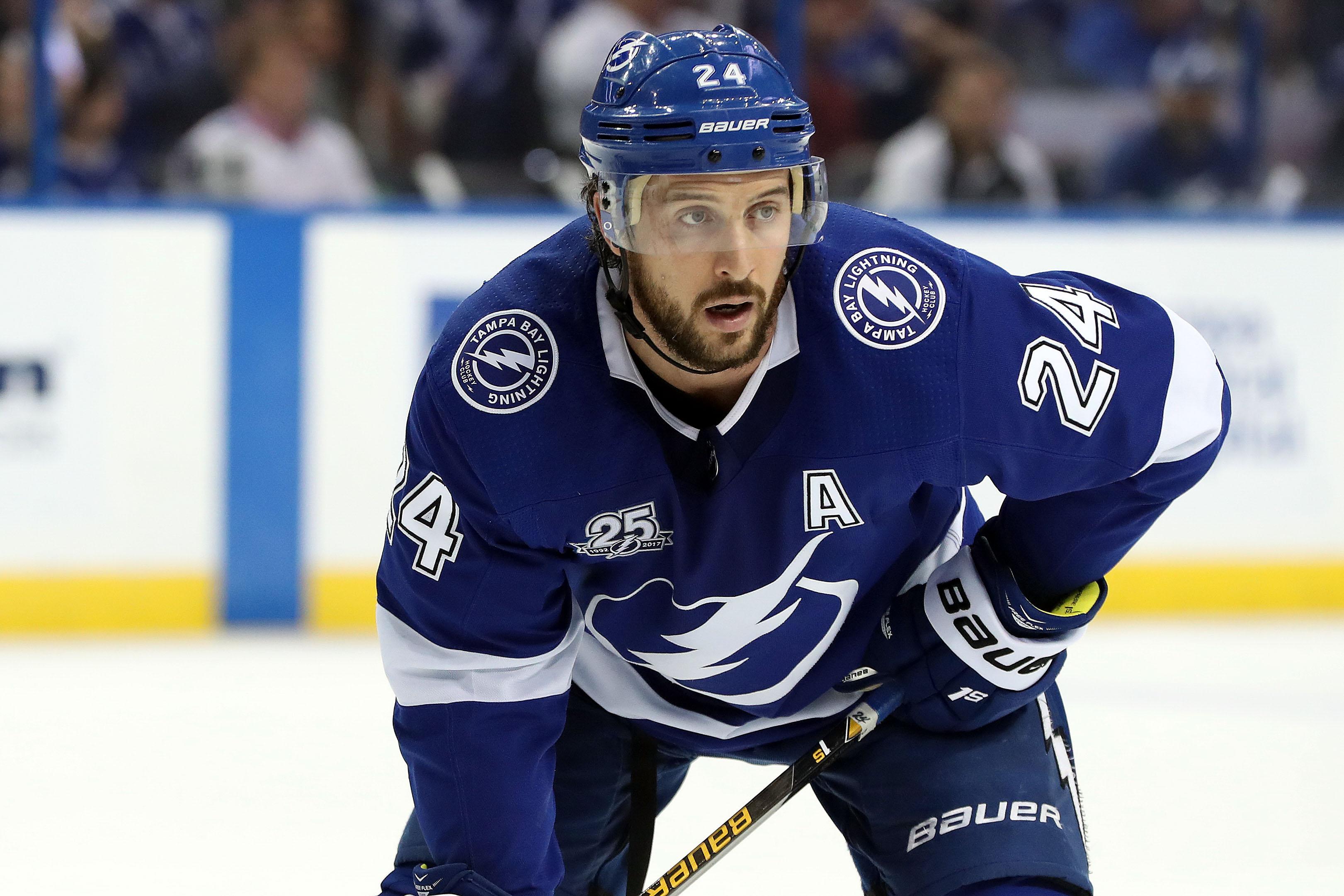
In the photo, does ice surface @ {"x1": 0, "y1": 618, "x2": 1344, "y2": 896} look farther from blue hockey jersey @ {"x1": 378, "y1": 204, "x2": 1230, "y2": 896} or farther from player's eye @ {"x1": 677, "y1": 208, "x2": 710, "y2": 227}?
player's eye @ {"x1": 677, "y1": 208, "x2": 710, "y2": 227}

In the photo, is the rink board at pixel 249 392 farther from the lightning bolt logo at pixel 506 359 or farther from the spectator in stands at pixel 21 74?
the lightning bolt logo at pixel 506 359

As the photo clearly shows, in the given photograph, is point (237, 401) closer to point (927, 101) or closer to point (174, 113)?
point (174, 113)

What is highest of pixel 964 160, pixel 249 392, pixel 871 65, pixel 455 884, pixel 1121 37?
pixel 1121 37

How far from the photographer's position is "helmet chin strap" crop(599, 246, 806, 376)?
1.79 metres

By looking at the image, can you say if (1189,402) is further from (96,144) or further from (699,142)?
(96,144)

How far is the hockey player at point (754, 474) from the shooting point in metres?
1.78

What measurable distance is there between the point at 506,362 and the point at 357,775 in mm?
1712

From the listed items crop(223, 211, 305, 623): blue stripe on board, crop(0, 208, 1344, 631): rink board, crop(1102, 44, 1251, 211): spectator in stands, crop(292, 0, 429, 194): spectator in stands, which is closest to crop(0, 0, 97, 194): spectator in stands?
crop(0, 208, 1344, 631): rink board

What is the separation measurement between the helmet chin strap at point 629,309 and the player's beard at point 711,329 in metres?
0.01

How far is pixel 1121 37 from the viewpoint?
6195mm

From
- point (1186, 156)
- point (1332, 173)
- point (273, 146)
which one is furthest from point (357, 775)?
point (1332, 173)

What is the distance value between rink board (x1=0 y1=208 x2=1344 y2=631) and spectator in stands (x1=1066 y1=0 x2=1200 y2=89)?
5.20 feet

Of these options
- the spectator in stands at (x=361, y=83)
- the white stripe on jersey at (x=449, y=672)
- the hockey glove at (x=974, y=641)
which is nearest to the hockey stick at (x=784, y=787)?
the hockey glove at (x=974, y=641)

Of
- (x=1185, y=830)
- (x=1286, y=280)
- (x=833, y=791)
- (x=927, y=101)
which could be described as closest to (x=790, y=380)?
(x=833, y=791)
